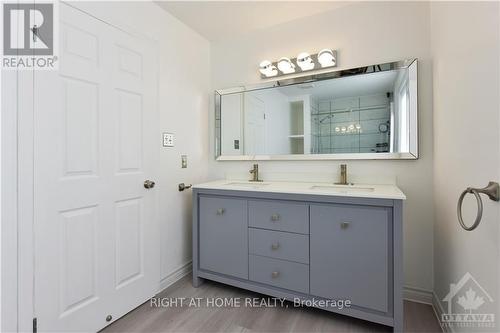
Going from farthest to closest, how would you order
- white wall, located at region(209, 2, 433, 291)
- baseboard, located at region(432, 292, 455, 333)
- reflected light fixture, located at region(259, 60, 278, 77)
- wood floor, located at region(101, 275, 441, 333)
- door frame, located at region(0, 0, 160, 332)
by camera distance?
1. reflected light fixture, located at region(259, 60, 278, 77)
2. white wall, located at region(209, 2, 433, 291)
3. wood floor, located at region(101, 275, 441, 333)
4. baseboard, located at region(432, 292, 455, 333)
5. door frame, located at region(0, 0, 160, 332)

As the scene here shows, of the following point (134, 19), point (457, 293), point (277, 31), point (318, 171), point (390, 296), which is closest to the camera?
point (457, 293)

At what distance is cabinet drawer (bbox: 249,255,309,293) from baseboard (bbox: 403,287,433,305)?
31.8 inches

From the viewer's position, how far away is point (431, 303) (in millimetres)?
1723

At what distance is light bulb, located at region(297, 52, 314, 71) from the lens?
2.01 m

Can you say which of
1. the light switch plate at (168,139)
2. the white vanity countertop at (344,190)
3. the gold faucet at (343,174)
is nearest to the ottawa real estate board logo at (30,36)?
the light switch plate at (168,139)

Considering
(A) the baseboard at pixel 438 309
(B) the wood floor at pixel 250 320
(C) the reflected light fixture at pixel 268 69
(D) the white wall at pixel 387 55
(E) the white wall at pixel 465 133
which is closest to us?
(E) the white wall at pixel 465 133

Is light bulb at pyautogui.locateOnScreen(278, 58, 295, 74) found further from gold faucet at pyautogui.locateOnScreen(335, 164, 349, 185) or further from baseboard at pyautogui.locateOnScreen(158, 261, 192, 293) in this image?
baseboard at pyautogui.locateOnScreen(158, 261, 192, 293)

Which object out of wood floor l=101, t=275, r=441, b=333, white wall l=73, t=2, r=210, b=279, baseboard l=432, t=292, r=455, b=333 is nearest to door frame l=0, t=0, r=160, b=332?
wood floor l=101, t=275, r=441, b=333

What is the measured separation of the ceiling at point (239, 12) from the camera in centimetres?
189

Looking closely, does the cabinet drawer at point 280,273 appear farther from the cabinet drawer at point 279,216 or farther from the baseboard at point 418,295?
the baseboard at point 418,295

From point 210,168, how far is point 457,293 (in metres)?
2.01

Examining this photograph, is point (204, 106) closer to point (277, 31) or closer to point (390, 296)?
point (277, 31)

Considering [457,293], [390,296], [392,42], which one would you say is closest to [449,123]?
[392,42]

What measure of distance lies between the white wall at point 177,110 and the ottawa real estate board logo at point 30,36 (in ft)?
1.41
